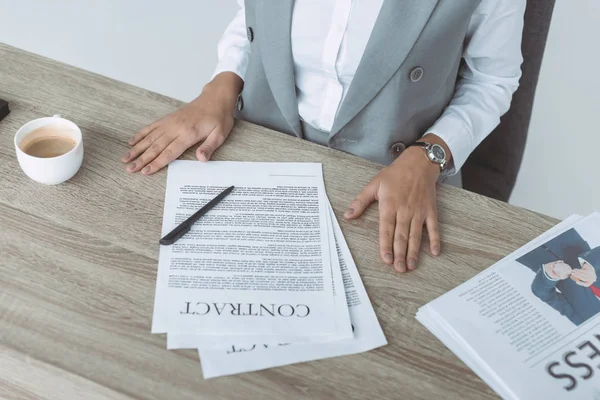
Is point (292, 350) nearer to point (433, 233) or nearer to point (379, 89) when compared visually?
point (433, 233)

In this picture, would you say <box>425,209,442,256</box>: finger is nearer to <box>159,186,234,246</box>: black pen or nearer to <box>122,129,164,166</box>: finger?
<box>159,186,234,246</box>: black pen

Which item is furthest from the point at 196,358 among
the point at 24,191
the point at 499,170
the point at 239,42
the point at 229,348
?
the point at 499,170

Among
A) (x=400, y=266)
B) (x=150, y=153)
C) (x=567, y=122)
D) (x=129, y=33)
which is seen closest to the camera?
(x=400, y=266)

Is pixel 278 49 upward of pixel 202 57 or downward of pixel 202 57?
upward

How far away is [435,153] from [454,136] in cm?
Result: 7

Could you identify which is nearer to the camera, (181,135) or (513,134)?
(181,135)

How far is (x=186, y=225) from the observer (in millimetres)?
884

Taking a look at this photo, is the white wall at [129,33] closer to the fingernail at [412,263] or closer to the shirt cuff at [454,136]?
the shirt cuff at [454,136]

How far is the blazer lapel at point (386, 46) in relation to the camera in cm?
99

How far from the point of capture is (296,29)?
1.11m

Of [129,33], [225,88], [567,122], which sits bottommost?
[129,33]

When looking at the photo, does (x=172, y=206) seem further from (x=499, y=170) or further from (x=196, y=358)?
(x=499, y=170)

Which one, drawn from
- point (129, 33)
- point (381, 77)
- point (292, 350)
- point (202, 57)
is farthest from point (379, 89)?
point (129, 33)

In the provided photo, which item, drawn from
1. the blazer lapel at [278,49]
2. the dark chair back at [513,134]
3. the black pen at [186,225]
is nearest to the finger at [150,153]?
the black pen at [186,225]
